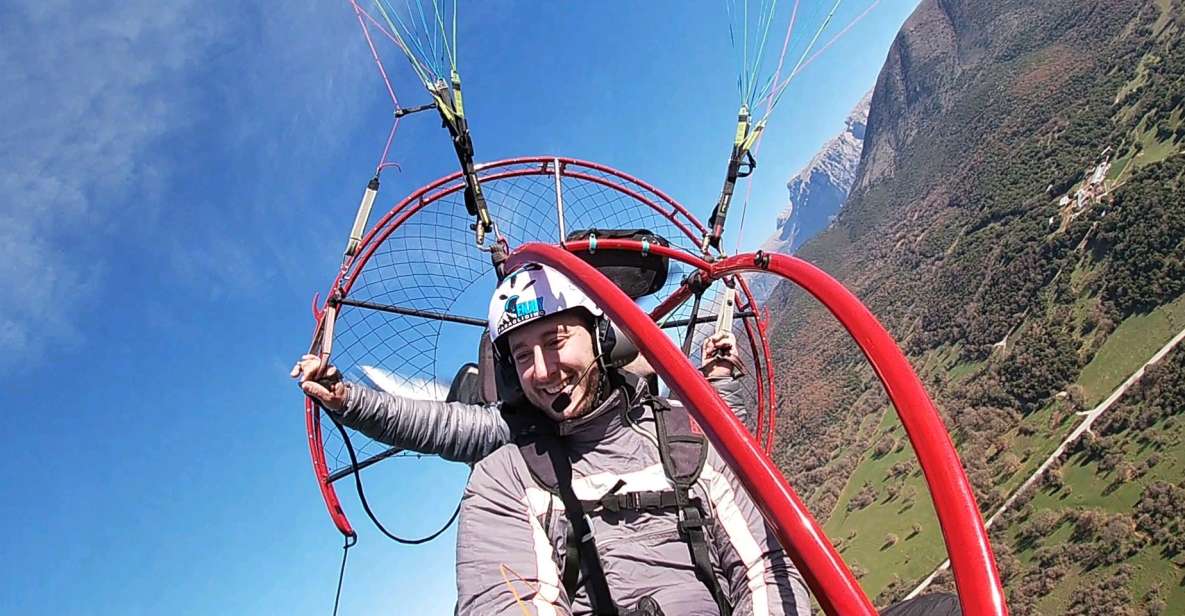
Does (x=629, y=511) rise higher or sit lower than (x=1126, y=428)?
higher

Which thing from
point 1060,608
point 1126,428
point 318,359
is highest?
point 318,359

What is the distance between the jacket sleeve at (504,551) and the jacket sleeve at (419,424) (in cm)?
110

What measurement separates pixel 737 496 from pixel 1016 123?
14567 centimetres

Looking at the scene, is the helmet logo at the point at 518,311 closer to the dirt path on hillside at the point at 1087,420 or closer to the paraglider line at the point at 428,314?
the paraglider line at the point at 428,314

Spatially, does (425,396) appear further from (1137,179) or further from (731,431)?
→ (1137,179)

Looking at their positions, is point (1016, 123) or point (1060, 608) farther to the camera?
point (1016, 123)

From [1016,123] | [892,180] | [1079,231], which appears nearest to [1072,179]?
[1079,231]

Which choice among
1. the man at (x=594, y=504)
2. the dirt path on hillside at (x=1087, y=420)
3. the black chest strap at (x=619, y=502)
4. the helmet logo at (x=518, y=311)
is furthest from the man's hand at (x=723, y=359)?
the dirt path on hillside at (x=1087, y=420)

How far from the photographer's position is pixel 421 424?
386 centimetres

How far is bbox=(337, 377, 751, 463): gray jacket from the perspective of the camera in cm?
385

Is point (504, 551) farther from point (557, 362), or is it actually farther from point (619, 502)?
point (557, 362)

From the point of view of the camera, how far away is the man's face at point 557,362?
300 cm

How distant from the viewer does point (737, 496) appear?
2.71 metres

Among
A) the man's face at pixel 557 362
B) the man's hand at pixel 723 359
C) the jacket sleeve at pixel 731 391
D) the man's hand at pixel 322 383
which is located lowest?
the jacket sleeve at pixel 731 391
